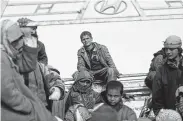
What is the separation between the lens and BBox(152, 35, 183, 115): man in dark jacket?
21.6ft

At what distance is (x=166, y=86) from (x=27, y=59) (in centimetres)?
283

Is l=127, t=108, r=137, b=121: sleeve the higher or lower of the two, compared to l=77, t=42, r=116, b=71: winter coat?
lower

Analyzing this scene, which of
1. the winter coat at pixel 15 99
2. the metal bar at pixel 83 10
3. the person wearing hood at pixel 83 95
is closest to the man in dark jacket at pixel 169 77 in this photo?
the person wearing hood at pixel 83 95

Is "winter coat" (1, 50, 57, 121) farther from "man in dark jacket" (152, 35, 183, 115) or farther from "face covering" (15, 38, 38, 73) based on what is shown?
"man in dark jacket" (152, 35, 183, 115)

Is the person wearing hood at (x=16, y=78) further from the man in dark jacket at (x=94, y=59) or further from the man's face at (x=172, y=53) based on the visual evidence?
the man in dark jacket at (x=94, y=59)

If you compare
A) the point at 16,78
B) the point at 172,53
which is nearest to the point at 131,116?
the point at 172,53

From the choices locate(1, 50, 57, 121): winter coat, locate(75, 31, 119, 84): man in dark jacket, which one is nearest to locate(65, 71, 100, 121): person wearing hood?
locate(75, 31, 119, 84): man in dark jacket

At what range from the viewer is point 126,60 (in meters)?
9.99

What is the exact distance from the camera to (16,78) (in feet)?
13.3

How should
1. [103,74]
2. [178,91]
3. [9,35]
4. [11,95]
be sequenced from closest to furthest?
1. [11,95]
2. [9,35]
3. [178,91]
4. [103,74]

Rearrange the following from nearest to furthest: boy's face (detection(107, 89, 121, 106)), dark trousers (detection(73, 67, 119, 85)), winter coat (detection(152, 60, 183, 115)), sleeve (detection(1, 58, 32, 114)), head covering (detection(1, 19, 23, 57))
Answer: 1. sleeve (detection(1, 58, 32, 114))
2. head covering (detection(1, 19, 23, 57))
3. boy's face (detection(107, 89, 121, 106))
4. winter coat (detection(152, 60, 183, 115))
5. dark trousers (detection(73, 67, 119, 85))

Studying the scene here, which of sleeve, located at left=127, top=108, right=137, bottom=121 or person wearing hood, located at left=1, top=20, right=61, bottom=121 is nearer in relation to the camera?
person wearing hood, located at left=1, top=20, right=61, bottom=121

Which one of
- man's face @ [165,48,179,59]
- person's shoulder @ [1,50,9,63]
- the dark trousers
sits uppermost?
the dark trousers

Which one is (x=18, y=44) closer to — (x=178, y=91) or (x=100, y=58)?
(x=178, y=91)
